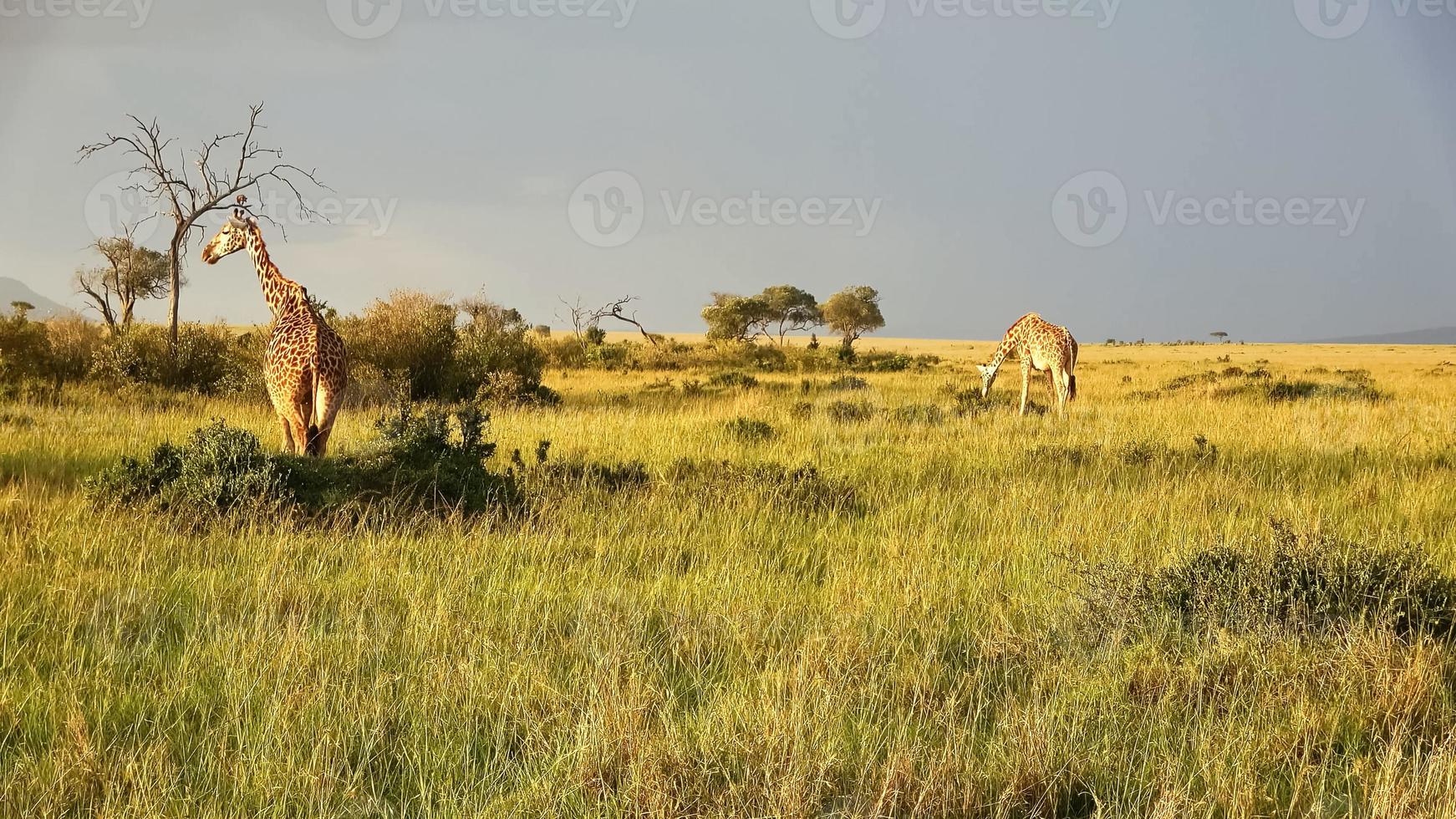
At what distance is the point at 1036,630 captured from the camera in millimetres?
4273

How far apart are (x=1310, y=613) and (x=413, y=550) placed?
16.6 feet

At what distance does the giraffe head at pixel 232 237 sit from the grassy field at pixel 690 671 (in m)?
2.71

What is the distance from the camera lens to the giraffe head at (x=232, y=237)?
8898 mm

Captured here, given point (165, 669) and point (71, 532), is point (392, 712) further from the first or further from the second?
point (71, 532)

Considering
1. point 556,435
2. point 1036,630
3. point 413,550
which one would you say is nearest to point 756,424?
point 556,435

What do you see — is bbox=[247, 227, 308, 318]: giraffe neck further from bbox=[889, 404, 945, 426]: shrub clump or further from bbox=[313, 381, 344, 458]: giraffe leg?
bbox=[889, 404, 945, 426]: shrub clump

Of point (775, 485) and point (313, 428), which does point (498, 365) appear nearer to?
point (313, 428)

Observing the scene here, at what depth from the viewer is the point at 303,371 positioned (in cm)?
773

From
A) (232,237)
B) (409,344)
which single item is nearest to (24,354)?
(409,344)

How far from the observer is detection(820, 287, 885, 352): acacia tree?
8256 cm

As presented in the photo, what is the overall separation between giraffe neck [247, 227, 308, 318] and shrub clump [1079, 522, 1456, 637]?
727 cm

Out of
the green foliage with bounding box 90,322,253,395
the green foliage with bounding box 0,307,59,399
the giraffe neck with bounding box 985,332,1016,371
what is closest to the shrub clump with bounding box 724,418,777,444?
the giraffe neck with bounding box 985,332,1016,371

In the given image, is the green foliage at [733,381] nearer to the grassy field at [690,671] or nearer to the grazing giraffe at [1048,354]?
the grazing giraffe at [1048,354]

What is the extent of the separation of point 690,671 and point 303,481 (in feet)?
14.4
